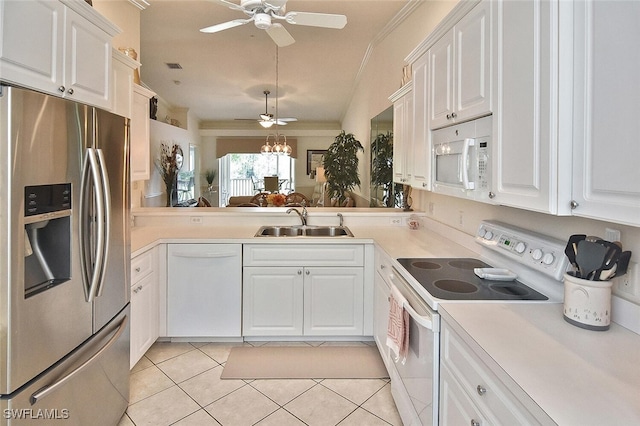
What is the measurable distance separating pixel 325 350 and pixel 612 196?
7.47ft

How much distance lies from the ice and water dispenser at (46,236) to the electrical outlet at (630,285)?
204cm

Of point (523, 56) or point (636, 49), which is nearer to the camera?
point (636, 49)

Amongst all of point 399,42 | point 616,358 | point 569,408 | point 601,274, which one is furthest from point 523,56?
point 399,42

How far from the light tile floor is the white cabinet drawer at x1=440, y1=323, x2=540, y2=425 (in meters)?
0.95

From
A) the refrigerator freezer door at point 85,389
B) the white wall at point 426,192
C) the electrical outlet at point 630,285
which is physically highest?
the white wall at point 426,192

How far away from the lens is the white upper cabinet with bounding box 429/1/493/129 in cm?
156

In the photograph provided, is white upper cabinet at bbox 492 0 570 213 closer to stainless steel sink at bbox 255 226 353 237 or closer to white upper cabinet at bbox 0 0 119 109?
white upper cabinet at bbox 0 0 119 109

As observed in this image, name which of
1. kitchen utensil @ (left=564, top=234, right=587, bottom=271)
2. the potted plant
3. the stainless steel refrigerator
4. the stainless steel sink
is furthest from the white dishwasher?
the potted plant

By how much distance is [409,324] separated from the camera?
168 cm

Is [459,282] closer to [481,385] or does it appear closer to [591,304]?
[591,304]

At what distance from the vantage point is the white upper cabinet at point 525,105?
1136mm

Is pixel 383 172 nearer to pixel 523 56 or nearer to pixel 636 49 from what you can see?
pixel 523 56

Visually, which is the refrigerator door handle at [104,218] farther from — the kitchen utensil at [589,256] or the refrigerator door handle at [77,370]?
the kitchen utensil at [589,256]

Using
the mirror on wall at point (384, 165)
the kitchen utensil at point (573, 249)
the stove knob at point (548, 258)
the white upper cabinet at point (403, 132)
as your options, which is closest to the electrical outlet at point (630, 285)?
the kitchen utensil at point (573, 249)
